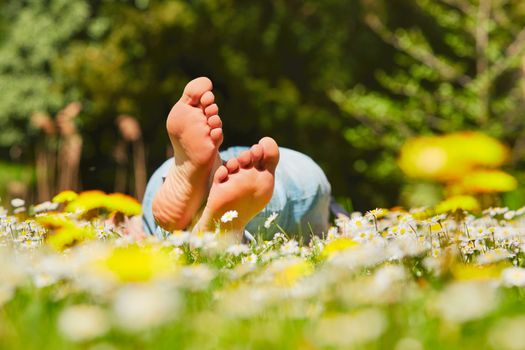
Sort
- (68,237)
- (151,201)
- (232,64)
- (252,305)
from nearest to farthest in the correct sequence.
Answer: (252,305) < (68,237) < (151,201) < (232,64)

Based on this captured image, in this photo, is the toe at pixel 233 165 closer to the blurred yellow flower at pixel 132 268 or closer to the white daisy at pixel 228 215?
the white daisy at pixel 228 215

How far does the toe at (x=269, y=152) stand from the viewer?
2.43 m

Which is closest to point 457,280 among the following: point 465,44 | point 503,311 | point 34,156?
point 503,311

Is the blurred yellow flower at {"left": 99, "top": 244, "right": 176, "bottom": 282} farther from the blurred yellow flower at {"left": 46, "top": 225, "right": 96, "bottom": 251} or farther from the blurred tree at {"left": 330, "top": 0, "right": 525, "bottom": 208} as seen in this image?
the blurred tree at {"left": 330, "top": 0, "right": 525, "bottom": 208}

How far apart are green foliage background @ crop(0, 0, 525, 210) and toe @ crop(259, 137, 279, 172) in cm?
535

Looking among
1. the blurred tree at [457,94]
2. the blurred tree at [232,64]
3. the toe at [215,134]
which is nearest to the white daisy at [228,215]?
the toe at [215,134]

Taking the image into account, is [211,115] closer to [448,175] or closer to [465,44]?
[448,175]

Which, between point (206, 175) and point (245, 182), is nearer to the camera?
point (245, 182)

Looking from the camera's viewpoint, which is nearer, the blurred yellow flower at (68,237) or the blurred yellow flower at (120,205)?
the blurred yellow flower at (68,237)

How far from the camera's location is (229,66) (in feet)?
27.0

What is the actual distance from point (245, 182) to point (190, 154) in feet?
0.73

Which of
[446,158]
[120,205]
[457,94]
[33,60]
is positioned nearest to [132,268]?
[446,158]

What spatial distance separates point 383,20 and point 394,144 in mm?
1806

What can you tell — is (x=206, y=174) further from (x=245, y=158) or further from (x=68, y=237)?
(x=68, y=237)
